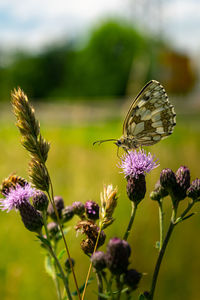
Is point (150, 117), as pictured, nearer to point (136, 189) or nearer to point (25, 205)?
point (136, 189)

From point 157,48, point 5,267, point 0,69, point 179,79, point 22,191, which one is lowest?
point 5,267

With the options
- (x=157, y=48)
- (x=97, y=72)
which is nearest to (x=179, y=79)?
(x=157, y=48)

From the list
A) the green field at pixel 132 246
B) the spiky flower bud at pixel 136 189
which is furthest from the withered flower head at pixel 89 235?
the green field at pixel 132 246

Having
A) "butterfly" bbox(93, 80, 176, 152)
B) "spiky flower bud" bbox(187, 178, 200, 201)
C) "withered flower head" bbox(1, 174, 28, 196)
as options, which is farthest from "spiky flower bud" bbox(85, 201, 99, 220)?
"butterfly" bbox(93, 80, 176, 152)

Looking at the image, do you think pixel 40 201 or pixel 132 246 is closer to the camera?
pixel 40 201

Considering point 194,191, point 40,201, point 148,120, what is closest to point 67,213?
point 40,201

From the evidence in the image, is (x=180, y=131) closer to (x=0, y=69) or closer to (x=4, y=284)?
(x=4, y=284)
